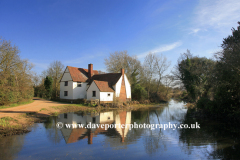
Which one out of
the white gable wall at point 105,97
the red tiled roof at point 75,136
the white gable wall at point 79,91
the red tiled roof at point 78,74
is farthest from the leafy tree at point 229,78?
the red tiled roof at point 78,74

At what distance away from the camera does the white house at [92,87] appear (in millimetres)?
28078

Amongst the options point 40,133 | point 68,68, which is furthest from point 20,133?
point 68,68

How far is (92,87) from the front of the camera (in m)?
28.4

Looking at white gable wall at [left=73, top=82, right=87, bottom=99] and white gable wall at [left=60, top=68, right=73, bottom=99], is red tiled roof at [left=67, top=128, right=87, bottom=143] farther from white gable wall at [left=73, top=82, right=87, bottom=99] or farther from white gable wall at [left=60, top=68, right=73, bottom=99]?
white gable wall at [left=60, top=68, right=73, bottom=99]

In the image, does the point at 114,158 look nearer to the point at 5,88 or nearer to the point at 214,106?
the point at 214,106

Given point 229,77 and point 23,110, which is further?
point 23,110

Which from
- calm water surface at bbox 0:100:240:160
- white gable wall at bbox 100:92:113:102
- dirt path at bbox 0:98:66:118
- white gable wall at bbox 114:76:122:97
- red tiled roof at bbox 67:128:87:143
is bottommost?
calm water surface at bbox 0:100:240:160

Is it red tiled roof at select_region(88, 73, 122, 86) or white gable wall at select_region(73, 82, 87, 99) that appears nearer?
white gable wall at select_region(73, 82, 87, 99)

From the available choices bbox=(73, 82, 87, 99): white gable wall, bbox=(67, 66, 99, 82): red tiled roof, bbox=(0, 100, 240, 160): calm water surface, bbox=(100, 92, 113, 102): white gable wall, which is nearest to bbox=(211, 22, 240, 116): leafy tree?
bbox=(0, 100, 240, 160): calm water surface

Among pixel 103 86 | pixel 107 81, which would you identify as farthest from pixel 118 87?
pixel 103 86

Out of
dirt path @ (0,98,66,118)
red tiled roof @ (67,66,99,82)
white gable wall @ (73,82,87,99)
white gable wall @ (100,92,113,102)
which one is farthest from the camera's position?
red tiled roof @ (67,66,99,82)

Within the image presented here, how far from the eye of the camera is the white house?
28078 millimetres

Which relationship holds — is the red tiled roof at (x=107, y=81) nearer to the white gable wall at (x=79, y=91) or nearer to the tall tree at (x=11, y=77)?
the white gable wall at (x=79, y=91)

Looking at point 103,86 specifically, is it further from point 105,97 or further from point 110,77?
point 110,77
